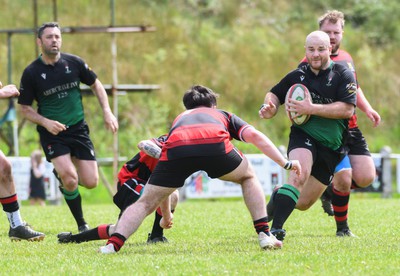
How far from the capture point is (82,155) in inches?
414

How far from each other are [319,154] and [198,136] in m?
1.58

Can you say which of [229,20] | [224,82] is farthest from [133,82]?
[229,20]

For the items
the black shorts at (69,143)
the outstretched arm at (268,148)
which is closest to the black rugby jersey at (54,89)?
the black shorts at (69,143)

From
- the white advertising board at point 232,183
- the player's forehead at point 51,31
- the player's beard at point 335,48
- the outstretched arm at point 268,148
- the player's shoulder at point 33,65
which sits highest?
the player's forehead at point 51,31

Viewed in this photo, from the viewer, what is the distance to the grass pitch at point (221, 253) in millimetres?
6828

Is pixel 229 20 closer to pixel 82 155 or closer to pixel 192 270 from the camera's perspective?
pixel 82 155

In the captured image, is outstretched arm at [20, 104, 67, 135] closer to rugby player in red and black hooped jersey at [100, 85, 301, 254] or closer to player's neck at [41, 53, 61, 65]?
player's neck at [41, 53, 61, 65]

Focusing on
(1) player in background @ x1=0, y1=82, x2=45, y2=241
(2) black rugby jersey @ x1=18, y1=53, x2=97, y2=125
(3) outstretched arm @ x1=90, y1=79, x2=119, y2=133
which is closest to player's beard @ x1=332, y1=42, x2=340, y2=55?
(3) outstretched arm @ x1=90, y1=79, x2=119, y2=133

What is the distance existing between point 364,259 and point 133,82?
1879 cm

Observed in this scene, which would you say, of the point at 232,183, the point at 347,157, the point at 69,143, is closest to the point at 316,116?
the point at 347,157

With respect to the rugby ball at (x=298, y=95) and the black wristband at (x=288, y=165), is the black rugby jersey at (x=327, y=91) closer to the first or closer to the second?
the rugby ball at (x=298, y=95)

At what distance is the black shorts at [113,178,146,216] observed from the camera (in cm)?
848

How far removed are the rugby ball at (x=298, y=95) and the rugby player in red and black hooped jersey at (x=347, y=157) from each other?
0.87m

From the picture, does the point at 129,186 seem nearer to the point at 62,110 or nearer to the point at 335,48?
the point at 62,110
